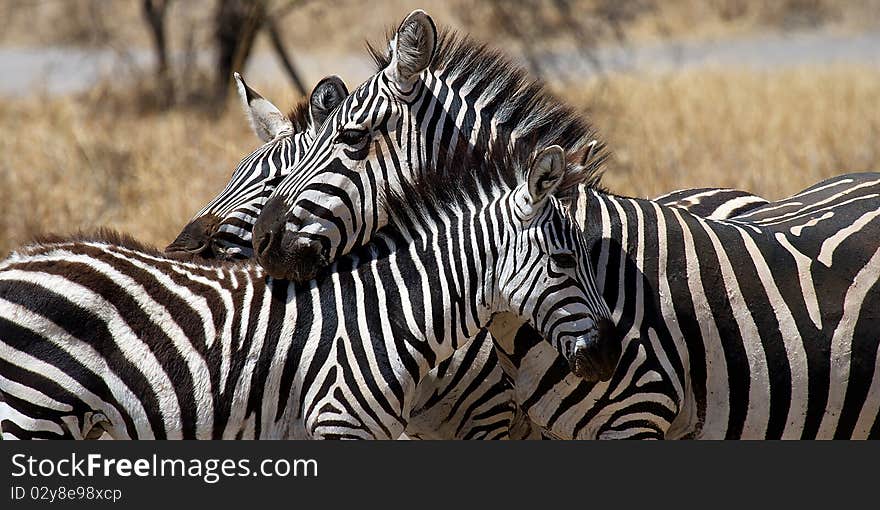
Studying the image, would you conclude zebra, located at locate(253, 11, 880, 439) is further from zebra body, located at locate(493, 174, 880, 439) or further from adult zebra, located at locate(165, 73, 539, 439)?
adult zebra, located at locate(165, 73, 539, 439)

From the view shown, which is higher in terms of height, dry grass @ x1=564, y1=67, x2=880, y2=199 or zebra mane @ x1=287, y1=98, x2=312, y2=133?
dry grass @ x1=564, y1=67, x2=880, y2=199

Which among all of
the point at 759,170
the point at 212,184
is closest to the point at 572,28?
the point at 759,170

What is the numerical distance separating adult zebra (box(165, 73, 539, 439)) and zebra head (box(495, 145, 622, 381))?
555mm

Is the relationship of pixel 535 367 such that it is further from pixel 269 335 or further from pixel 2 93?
pixel 2 93

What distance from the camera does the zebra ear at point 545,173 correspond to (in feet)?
13.3

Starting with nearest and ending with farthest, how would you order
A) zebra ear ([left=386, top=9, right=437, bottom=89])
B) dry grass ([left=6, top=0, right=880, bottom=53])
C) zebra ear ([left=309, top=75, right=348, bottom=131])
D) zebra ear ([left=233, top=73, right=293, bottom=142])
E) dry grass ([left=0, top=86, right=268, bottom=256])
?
zebra ear ([left=386, top=9, right=437, bottom=89]) → zebra ear ([left=309, top=75, right=348, bottom=131]) → zebra ear ([left=233, top=73, right=293, bottom=142]) → dry grass ([left=0, top=86, right=268, bottom=256]) → dry grass ([left=6, top=0, right=880, bottom=53])

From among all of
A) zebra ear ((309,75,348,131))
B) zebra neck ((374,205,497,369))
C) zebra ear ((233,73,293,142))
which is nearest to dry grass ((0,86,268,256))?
zebra ear ((233,73,293,142))

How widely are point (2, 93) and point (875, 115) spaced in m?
12.6

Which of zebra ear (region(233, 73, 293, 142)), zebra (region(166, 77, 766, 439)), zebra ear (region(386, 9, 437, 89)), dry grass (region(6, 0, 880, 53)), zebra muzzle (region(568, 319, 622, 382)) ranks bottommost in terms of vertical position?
zebra muzzle (region(568, 319, 622, 382))

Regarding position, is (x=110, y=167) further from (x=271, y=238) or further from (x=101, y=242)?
(x=271, y=238)

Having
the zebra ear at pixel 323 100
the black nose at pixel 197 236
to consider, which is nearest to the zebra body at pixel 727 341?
the zebra ear at pixel 323 100

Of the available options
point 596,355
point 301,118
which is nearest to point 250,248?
point 301,118

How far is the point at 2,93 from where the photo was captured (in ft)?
56.6

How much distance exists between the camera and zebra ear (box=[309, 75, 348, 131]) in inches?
211
